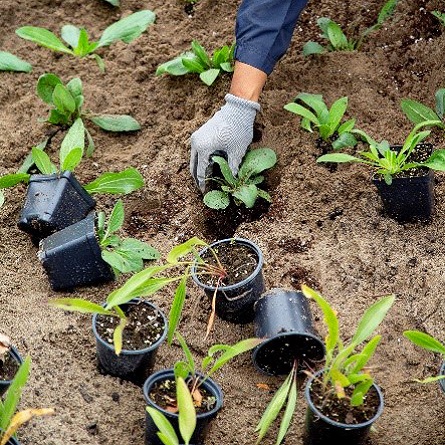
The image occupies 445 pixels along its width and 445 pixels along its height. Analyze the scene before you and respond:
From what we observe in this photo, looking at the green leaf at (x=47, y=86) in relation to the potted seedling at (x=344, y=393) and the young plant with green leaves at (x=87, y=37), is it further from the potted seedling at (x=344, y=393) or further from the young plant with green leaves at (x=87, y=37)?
the potted seedling at (x=344, y=393)

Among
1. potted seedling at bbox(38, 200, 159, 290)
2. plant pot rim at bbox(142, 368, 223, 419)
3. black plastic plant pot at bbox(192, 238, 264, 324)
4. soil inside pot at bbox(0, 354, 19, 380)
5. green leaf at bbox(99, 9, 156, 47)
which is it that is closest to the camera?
plant pot rim at bbox(142, 368, 223, 419)

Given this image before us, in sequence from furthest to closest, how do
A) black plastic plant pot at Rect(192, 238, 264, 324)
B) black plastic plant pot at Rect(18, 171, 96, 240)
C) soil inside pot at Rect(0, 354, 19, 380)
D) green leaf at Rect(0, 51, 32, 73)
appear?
green leaf at Rect(0, 51, 32, 73) → black plastic plant pot at Rect(18, 171, 96, 240) → black plastic plant pot at Rect(192, 238, 264, 324) → soil inside pot at Rect(0, 354, 19, 380)

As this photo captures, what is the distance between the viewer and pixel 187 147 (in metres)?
3.24

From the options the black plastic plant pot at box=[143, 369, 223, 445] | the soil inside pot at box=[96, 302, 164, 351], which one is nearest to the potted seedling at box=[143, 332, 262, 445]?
the black plastic plant pot at box=[143, 369, 223, 445]

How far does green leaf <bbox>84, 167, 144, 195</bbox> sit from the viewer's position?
2.93 metres

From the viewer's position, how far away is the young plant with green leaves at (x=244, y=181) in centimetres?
298

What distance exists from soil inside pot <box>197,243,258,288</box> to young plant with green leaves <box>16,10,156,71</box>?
108cm

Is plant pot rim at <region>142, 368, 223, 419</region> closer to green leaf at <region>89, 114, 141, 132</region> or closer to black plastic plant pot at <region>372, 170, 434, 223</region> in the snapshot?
black plastic plant pot at <region>372, 170, 434, 223</region>

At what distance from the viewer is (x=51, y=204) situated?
2871mm

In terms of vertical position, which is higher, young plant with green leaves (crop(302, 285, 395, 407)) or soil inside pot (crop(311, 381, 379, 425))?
young plant with green leaves (crop(302, 285, 395, 407))

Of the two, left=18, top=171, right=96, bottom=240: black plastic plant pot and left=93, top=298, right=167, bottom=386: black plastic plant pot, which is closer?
left=93, top=298, right=167, bottom=386: black plastic plant pot

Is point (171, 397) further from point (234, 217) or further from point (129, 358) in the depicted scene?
point (234, 217)

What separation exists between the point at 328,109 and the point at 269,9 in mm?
510

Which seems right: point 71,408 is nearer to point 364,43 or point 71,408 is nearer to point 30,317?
point 30,317
